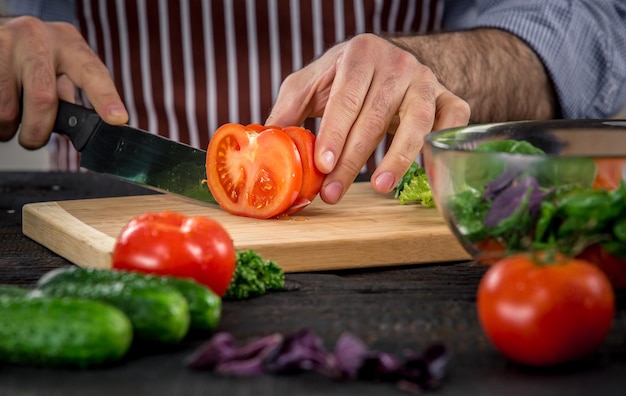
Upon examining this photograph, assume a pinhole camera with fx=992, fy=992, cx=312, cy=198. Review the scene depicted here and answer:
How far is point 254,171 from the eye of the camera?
225 centimetres

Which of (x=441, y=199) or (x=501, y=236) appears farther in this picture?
(x=441, y=199)

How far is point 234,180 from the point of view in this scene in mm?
2264

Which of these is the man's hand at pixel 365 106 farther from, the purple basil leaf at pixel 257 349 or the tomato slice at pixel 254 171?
the purple basil leaf at pixel 257 349

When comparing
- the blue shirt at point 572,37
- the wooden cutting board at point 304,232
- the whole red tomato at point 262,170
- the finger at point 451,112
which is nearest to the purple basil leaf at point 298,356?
the wooden cutting board at point 304,232

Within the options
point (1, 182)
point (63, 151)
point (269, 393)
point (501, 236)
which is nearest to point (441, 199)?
point (501, 236)

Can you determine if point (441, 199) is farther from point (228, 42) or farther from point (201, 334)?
point (228, 42)

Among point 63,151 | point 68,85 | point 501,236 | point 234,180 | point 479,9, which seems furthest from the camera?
point 63,151

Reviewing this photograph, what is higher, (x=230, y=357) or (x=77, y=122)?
(x=230, y=357)

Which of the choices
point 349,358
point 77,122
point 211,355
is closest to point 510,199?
point 349,358

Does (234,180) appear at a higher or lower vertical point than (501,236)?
lower

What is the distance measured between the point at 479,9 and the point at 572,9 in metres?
0.34

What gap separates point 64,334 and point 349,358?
34 cm

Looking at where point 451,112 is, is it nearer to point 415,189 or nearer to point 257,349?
point 415,189

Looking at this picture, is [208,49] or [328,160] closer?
[328,160]
